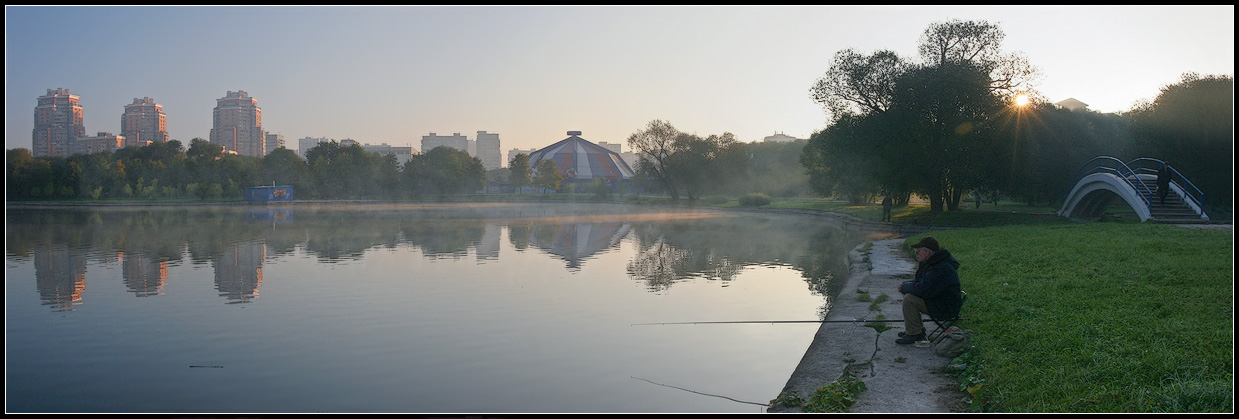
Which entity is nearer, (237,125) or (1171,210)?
(1171,210)

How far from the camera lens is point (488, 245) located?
24016mm

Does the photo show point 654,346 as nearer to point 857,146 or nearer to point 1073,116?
point 857,146

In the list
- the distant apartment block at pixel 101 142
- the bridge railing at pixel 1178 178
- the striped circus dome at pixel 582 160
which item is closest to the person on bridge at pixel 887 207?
the bridge railing at pixel 1178 178

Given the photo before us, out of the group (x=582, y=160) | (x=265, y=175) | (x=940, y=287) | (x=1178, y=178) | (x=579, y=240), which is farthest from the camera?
(x=582, y=160)

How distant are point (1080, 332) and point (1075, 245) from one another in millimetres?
7578

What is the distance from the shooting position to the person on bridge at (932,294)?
816 centimetres

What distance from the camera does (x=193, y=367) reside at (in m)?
8.26

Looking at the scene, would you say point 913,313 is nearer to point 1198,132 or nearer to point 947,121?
point 947,121

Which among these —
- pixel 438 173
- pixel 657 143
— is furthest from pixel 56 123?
pixel 657 143

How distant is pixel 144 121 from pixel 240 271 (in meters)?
123

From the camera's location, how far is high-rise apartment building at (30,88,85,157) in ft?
267

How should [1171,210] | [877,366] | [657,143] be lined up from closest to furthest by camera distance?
[877,366]
[1171,210]
[657,143]

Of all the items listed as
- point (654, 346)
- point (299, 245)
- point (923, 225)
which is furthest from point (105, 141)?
point (654, 346)

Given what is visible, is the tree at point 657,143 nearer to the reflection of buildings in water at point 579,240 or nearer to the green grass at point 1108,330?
the reflection of buildings in water at point 579,240
